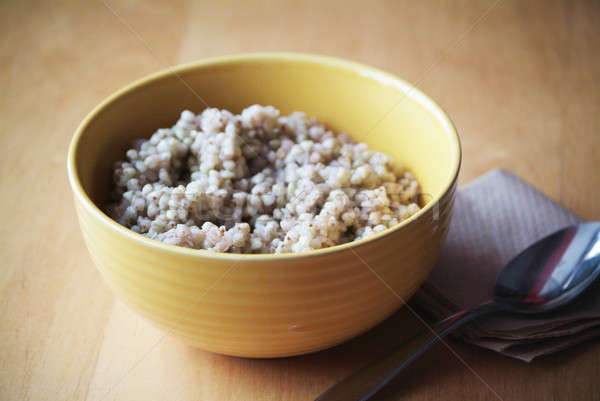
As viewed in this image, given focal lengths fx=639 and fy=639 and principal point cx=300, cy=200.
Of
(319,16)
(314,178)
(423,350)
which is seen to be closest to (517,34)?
(319,16)

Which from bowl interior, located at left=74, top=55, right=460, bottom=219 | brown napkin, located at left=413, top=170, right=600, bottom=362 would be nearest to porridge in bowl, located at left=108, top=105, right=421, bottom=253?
bowl interior, located at left=74, top=55, right=460, bottom=219

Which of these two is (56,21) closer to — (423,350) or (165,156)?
(165,156)

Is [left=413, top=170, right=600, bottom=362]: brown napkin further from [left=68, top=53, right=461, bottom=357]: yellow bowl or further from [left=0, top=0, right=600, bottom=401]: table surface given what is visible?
[left=68, top=53, right=461, bottom=357]: yellow bowl

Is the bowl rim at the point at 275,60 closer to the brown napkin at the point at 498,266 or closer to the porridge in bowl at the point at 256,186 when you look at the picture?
the porridge in bowl at the point at 256,186

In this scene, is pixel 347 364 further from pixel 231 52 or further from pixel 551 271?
pixel 231 52

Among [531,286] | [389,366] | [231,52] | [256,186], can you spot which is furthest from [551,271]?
[231,52]
